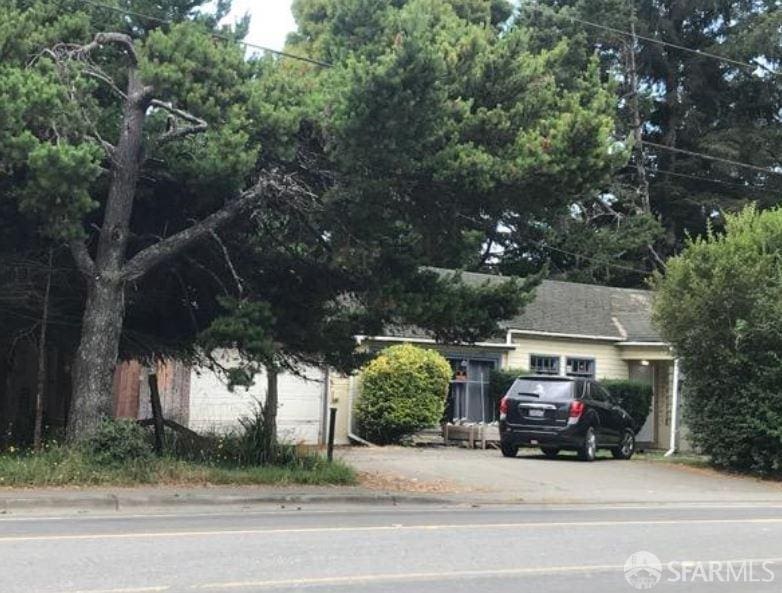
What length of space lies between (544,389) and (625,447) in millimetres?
3119

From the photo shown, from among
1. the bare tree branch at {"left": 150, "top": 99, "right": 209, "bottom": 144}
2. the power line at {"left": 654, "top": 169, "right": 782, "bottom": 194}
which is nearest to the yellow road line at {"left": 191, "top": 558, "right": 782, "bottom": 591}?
the bare tree branch at {"left": 150, "top": 99, "right": 209, "bottom": 144}

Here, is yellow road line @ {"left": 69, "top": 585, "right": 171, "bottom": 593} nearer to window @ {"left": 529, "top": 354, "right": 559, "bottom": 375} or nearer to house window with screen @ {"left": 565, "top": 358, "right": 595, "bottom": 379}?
window @ {"left": 529, "top": 354, "right": 559, "bottom": 375}

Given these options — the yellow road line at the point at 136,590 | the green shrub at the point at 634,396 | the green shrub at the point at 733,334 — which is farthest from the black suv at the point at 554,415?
the yellow road line at the point at 136,590

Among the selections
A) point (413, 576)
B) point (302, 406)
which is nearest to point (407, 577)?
point (413, 576)

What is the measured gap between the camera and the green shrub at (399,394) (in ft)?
76.3

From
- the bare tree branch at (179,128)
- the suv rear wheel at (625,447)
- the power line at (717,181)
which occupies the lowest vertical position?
the suv rear wheel at (625,447)

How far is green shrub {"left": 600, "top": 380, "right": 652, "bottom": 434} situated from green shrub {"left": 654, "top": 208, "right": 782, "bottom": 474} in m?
4.96

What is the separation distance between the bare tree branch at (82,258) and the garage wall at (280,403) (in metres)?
8.39

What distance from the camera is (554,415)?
2038 centimetres

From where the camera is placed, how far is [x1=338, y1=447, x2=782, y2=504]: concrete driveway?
1548 centimetres

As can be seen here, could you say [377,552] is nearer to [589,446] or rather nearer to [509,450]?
[589,446]

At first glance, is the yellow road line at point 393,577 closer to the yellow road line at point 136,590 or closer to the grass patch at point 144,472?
the yellow road line at point 136,590

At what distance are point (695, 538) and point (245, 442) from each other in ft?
24.8

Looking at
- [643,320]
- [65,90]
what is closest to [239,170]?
[65,90]
